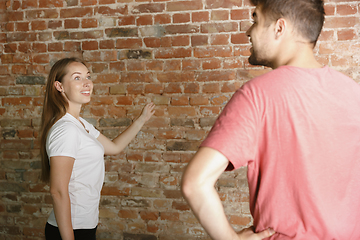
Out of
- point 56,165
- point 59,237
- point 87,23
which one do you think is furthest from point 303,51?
point 87,23

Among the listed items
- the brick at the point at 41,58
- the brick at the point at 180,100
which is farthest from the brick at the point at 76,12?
the brick at the point at 180,100

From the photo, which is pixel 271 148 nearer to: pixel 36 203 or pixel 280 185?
pixel 280 185

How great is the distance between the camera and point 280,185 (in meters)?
0.86

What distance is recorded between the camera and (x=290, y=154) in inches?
32.8

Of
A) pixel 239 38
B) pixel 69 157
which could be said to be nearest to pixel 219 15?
pixel 239 38

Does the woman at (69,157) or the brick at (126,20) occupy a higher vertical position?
the brick at (126,20)

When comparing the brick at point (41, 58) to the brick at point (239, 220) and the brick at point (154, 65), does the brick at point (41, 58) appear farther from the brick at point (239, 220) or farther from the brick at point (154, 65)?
the brick at point (239, 220)

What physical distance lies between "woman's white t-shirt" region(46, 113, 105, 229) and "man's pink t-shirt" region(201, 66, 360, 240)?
96 cm

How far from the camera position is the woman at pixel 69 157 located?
1438 mm

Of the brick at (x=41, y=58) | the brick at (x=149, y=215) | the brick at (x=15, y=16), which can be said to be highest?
the brick at (x=15, y=16)

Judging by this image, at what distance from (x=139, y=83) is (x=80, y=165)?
0.98 metres

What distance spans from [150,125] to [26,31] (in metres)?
1.42

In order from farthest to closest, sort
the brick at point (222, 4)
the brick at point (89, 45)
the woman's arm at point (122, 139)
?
the brick at point (89, 45) → the brick at point (222, 4) → the woman's arm at point (122, 139)

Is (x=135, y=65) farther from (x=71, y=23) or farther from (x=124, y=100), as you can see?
(x=71, y=23)
